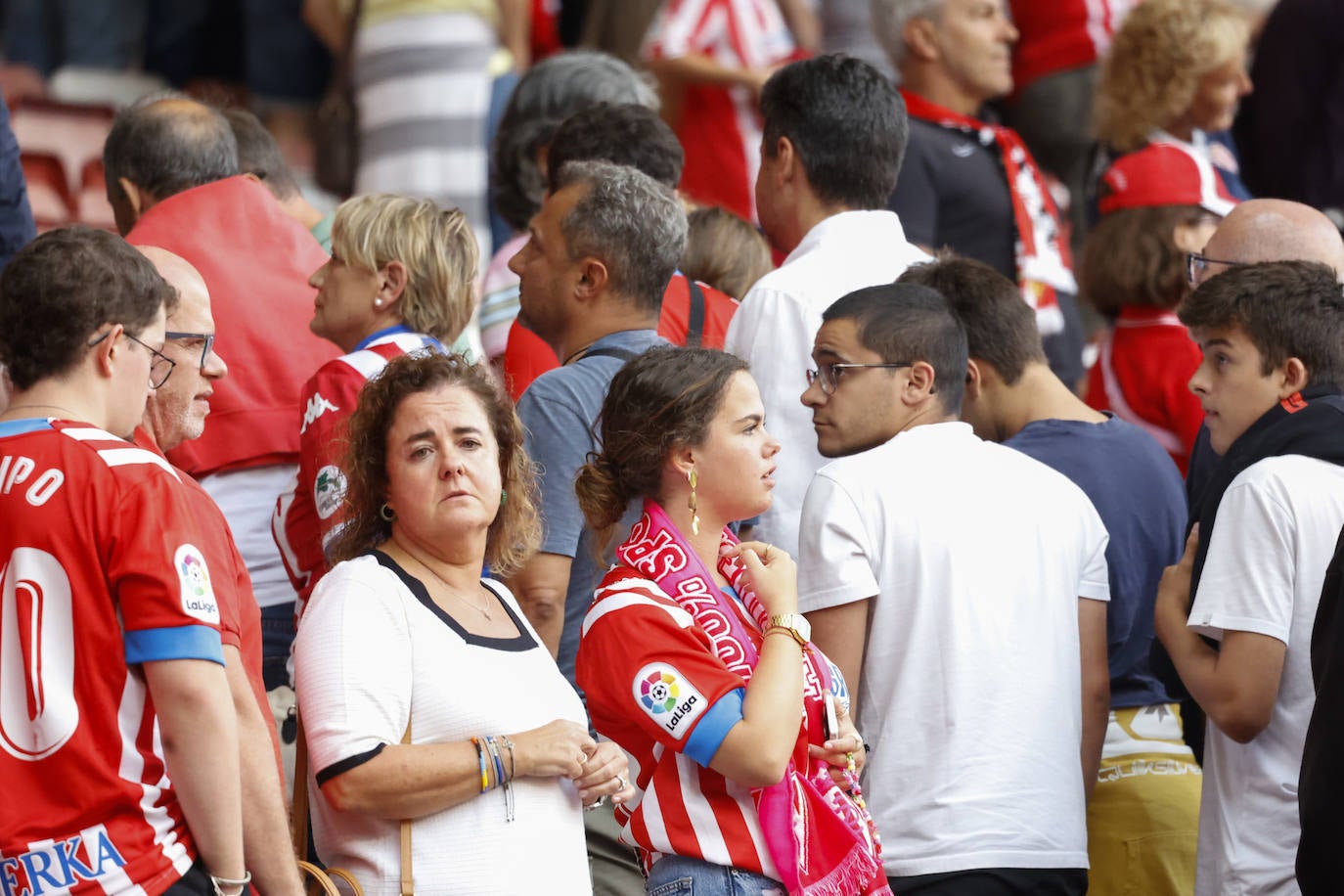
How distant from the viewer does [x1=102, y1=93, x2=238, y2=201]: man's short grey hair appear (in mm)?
4508

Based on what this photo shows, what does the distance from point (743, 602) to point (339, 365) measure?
3.58 feet

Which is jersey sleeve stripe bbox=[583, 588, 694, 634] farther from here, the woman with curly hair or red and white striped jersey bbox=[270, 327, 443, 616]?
the woman with curly hair

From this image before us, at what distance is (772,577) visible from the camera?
3078mm

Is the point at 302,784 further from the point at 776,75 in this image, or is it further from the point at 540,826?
the point at 776,75

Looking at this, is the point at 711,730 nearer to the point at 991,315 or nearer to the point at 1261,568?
the point at 1261,568

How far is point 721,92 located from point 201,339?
13.4 feet

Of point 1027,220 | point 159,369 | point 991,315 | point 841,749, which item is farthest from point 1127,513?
point 159,369

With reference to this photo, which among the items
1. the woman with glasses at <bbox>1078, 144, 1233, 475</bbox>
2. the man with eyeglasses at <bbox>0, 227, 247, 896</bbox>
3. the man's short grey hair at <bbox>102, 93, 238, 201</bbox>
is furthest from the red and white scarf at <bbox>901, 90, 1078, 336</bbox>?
the man with eyeglasses at <bbox>0, 227, 247, 896</bbox>

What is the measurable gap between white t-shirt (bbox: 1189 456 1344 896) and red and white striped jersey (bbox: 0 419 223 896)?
76.6 inches

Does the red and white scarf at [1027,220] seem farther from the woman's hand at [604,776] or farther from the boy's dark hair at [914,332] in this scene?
the woman's hand at [604,776]

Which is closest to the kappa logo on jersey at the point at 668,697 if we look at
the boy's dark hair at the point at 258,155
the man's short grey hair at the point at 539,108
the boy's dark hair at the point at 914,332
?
the boy's dark hair at the point at 914,332

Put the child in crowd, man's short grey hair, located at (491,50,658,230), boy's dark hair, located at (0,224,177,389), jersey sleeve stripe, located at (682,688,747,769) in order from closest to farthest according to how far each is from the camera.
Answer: boy's dark hair, located at (0,224,177,389) → jersey sleeve stripe, located at (682,688,747,769) → the child in crowd → man's short grey hair, located at (491,50,658,230)

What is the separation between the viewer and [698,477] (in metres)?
3.19

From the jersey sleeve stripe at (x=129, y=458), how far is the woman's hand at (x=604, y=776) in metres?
0.81
